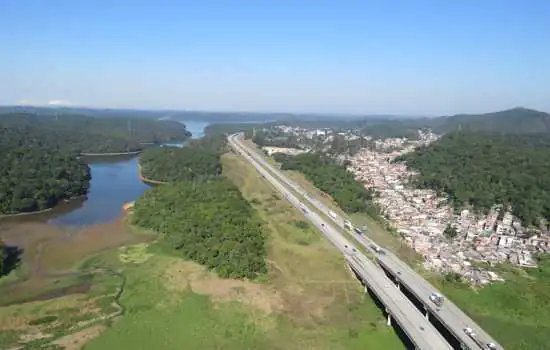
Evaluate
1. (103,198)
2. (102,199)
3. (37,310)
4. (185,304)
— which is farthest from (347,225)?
(103,198)

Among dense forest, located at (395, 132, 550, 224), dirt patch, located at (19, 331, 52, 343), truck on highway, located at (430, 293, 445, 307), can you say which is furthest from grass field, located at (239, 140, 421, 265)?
dirt patch, located at (19, 331, 52, 343)

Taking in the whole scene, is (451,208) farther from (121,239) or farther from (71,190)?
A: (71,190)

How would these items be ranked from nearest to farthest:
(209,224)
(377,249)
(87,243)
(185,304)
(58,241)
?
(185,304), (377,249), (209,224), (87,243), (58,241)

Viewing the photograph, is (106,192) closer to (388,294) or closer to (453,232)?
(453,232)

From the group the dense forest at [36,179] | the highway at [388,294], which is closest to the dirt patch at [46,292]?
the highway at [388,294]

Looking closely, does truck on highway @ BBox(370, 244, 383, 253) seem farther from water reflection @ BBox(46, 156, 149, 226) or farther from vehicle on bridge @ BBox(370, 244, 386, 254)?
water reflection @ BBox(46, 156, 149, 226)

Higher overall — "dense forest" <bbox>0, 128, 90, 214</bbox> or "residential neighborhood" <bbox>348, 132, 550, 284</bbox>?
"dense forest" <bbox>0, 128, 90, 214</bbox>
